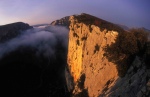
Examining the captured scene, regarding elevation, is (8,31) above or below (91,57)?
below

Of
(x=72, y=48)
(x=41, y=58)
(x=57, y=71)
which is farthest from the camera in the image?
(x=41, y=58)

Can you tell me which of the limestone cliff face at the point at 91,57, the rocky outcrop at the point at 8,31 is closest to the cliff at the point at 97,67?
the limestone cliff face at the point at 91,57

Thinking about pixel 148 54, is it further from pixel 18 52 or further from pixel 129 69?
pixel 18 52

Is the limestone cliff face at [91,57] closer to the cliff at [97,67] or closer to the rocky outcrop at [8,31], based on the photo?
the cliff at [97,67]

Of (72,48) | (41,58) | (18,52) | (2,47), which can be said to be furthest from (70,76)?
(2,47)

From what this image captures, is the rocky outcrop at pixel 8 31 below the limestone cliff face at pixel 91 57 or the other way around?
below

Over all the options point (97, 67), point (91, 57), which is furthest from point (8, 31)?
point (97, 67)

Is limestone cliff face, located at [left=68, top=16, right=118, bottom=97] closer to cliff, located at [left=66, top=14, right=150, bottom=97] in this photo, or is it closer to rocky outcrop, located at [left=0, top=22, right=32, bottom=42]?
cliff, located at [left=66, top=14, right=150, bottom=97]

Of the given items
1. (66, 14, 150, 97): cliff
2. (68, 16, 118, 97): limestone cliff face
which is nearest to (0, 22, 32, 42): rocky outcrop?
(66, 14, 150, 97): cliff

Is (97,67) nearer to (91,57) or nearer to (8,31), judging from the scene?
(91,57)
